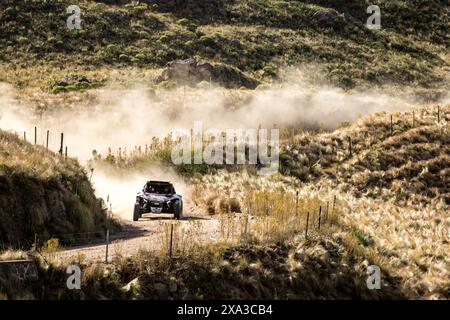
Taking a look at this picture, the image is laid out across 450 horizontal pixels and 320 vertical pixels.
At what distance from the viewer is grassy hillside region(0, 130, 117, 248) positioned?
17297 millimetres

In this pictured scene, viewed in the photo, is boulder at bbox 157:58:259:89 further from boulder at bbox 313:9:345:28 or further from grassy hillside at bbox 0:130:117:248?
grassy hillside at bbox 0:130:117:248

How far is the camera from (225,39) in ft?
266

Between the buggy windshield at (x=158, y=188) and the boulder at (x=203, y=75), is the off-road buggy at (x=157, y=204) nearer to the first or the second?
the buggy windshield at (x=158, y=188)

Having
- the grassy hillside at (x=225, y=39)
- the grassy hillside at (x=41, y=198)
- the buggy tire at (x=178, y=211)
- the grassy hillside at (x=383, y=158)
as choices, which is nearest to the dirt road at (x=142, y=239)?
the buggy tire at (x=178, y=211)

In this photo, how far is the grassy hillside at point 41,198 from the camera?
17.3 metres

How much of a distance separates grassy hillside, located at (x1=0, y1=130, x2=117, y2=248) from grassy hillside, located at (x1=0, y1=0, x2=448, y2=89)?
138 ft

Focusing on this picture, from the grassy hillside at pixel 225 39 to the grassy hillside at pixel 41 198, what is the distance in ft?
138

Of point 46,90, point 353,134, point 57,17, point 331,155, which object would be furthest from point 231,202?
point 57,17

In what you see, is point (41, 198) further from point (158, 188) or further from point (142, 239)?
point (158, 188)

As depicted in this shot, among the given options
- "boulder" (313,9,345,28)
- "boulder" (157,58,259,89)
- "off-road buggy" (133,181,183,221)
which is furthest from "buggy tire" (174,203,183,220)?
"boulder" (313,9,345,28)

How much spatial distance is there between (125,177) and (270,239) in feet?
51.3

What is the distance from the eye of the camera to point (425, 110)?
43938 millimetres
